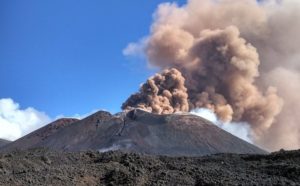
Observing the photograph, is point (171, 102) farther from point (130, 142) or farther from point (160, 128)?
point (130, 142)

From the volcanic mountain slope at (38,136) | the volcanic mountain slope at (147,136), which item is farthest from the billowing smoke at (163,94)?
the volcanic mountain slope at (38,136)

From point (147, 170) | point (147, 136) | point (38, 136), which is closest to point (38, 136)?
point (38, 136)

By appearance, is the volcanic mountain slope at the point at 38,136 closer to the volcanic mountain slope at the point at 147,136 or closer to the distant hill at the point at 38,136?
the distant hill at the point at 38,136

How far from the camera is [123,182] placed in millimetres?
25859

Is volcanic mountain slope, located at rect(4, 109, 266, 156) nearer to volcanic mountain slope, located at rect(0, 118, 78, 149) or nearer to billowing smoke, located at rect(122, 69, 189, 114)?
volcanic mountain slope, located at rect(0, 118, 78, 149)

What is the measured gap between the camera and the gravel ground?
2588cm

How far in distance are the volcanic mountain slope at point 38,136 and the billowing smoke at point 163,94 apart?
17.9m

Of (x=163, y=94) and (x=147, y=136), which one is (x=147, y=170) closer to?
(x=147, y=136)

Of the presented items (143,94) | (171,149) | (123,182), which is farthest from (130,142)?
(123,182)

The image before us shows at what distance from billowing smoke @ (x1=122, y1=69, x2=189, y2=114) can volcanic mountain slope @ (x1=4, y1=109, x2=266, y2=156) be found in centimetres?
396

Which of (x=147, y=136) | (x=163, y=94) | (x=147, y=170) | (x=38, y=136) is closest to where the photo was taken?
(x=147, y=170)

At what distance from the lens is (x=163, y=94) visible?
101000 millimetres

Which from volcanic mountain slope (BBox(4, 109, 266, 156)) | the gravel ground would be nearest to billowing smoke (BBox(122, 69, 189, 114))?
volcanic mountain slope (BBox(4, 109, 266, 156))

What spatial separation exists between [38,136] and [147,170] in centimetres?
8350
